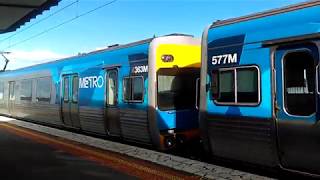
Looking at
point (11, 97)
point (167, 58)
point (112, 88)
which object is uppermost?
point (167, 58)

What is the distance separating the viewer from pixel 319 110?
24.7 feet

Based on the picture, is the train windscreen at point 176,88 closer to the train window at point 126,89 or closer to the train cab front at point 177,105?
the train cab front at point 177,105

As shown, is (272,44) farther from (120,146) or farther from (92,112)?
(92,112)

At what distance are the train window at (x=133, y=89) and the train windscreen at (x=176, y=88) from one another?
0.68 meters

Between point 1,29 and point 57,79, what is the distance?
503 centimetres

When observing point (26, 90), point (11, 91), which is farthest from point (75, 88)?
point (11, 91)

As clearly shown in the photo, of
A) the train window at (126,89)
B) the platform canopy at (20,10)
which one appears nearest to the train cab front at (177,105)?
the train window at (126,89)

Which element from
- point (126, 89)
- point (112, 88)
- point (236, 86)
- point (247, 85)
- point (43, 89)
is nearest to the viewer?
point (247, 85)

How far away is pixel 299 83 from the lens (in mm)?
7938

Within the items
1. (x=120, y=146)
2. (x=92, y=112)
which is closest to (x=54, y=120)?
(x=92, y=112)

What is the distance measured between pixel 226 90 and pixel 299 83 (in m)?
1.79

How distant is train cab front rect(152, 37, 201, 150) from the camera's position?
12289 millimetres

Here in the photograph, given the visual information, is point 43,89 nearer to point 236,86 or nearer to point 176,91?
point 176,91

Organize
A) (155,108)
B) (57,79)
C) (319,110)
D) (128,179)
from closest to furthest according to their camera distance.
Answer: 1. (319,110)
2. (128,179)
3. (155,108)
4. (57,79)
